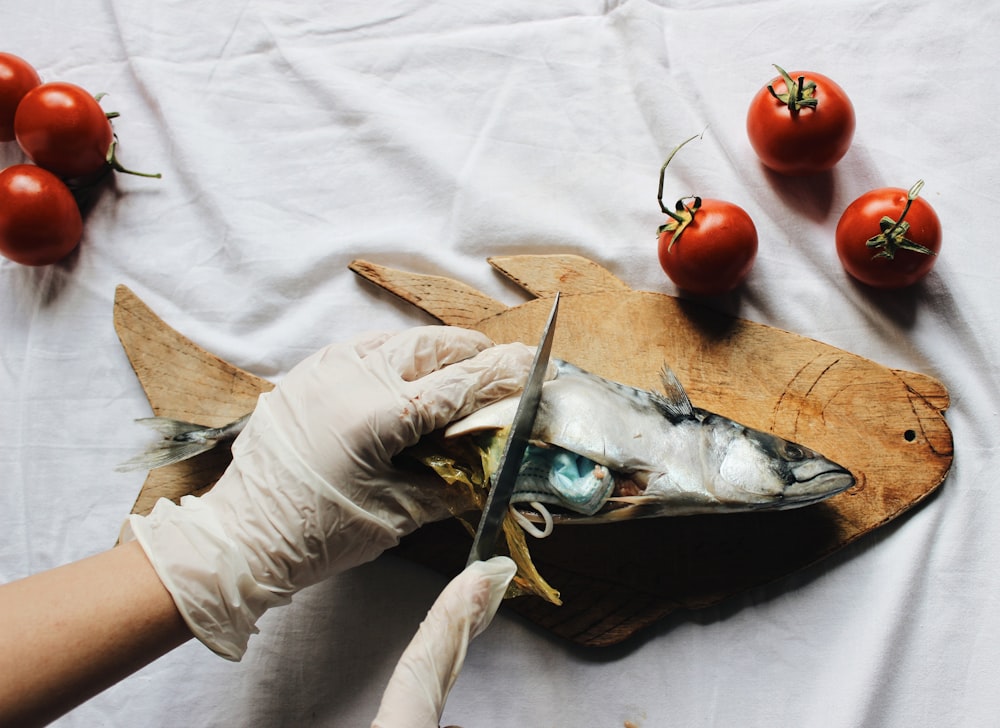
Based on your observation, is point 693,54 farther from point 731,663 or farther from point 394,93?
point 731,663

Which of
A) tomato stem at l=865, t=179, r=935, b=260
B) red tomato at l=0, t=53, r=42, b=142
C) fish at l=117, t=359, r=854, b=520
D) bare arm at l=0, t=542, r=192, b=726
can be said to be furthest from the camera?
red tomato at l=0, t=53, r=42, b=142

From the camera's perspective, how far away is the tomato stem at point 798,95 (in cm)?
194

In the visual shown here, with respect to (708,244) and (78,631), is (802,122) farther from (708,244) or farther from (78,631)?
(78,631)

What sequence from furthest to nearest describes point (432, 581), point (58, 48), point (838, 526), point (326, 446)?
1. point (58, 48)
2. point (432, 581)
3. point (838, 526)
4. point (326, 446)

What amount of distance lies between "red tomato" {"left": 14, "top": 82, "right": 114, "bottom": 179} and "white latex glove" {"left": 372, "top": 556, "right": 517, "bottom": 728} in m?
1.65

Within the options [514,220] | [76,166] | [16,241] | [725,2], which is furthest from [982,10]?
[16,241]

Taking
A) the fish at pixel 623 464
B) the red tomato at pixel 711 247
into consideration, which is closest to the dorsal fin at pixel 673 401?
the fish at pixel 623 464

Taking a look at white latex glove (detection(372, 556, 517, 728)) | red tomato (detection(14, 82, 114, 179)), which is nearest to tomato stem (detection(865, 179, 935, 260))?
white latex glove (detection(372, 556, 517, 728))

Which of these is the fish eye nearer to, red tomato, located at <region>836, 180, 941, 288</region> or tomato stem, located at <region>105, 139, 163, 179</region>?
red tomato, located at <region>836, 180, 941, 288</region>

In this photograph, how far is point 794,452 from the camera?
5.68 ft

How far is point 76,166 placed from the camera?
2207 mm

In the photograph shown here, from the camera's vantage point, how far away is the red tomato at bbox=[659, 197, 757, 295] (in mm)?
1898

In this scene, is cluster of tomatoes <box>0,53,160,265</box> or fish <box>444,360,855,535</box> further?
cluster of tomatoes <box>0,53,160,265</box>

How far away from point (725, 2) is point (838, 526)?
1510 millimetres
